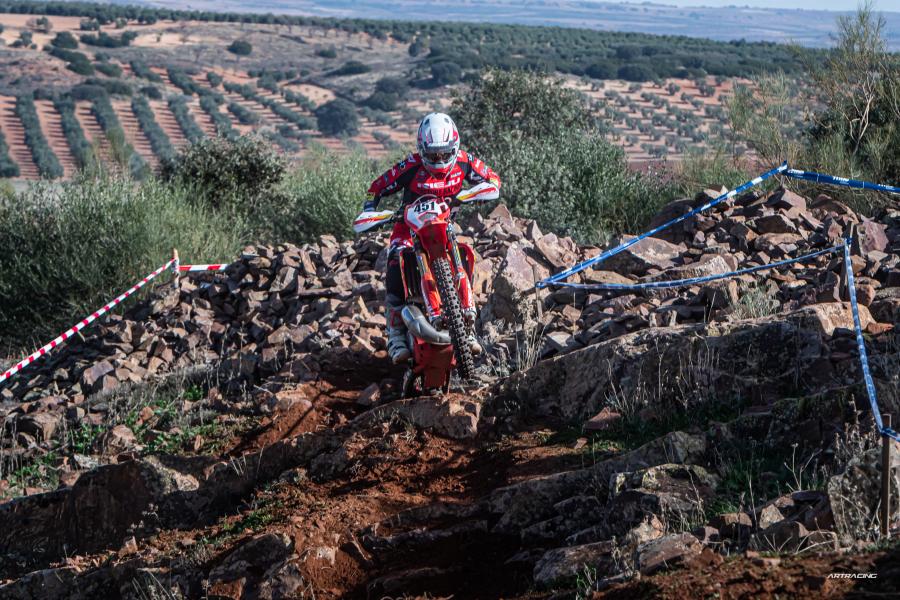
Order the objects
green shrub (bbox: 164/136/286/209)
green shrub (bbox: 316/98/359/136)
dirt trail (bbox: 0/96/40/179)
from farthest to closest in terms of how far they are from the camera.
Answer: green shrub (bbox: 316/98/359/136), dirt trail (bbox: 0/96/40/179), green shrub (bbox: 164/136/286/209)

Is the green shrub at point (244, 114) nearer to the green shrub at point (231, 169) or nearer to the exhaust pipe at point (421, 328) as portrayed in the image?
the green shrub at point (231, 169)

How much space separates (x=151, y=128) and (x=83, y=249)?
151ft

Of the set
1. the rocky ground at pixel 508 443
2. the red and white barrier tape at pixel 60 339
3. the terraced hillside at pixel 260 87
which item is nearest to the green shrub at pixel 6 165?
the terraced hillside at pixel 260 87

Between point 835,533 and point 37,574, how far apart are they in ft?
14.0

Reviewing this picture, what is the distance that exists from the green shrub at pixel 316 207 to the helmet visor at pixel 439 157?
8577 mm

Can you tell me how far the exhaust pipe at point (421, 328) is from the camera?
7.12 meters

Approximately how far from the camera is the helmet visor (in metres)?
7.46

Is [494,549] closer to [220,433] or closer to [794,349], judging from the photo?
[794,349]

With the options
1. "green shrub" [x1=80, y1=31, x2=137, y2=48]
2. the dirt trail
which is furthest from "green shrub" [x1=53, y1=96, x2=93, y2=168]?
"green shrub" [x1=80, y1=31, x2=137, y2=48]

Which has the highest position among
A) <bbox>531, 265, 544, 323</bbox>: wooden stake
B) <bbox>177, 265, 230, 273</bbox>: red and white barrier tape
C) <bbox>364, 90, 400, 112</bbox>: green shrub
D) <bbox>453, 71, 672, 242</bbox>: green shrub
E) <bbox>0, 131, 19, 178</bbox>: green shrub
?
<bbox>531, 265, 544, 323</bbox>: wooden stake

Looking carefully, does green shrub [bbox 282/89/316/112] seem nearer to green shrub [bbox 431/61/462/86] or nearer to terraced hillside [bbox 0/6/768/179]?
terraced hillside [bbox 0/6/768/179]

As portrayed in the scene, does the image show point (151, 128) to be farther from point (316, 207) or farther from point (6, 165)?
point (316, 207)

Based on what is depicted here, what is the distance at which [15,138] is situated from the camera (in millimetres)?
55500

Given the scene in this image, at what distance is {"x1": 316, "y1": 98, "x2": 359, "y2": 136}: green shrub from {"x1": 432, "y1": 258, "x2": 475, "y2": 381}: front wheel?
5362 cm
